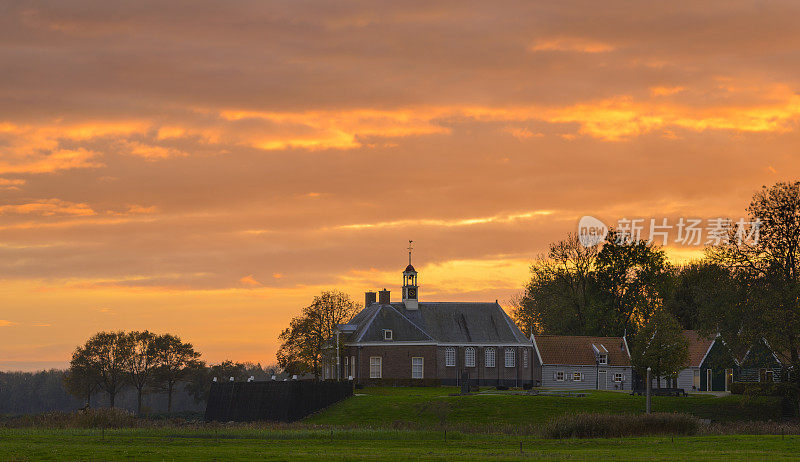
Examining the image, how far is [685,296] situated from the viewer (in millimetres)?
118188

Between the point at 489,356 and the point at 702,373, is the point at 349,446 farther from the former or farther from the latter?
the point at 702,373

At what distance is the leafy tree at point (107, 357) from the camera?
12331cm

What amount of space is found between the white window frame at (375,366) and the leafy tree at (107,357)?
4126 cm

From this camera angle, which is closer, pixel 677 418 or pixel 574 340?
pixel 677 418

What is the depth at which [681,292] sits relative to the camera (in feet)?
387

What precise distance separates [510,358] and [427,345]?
9.37 meters

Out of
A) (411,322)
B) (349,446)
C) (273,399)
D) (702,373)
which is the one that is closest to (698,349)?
(702,373)

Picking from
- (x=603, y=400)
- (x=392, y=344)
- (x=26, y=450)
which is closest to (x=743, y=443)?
(x=603, y=400)

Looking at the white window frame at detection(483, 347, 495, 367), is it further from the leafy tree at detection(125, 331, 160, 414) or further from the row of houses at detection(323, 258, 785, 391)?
the leafy tree at detection(125, 331, 160, 414)

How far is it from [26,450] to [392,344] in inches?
2224

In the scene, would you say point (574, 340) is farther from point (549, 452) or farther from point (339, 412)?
point (549, 452)

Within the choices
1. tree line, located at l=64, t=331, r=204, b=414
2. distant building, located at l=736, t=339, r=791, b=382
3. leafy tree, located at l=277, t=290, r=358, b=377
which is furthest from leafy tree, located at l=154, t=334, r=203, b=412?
distant building, located at l=736, t=339, r=791, b=382

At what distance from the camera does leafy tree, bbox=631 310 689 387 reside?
85562 millimetres

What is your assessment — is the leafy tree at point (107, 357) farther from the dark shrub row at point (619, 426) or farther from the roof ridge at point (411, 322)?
the dark shrub row at point (619, 426)
